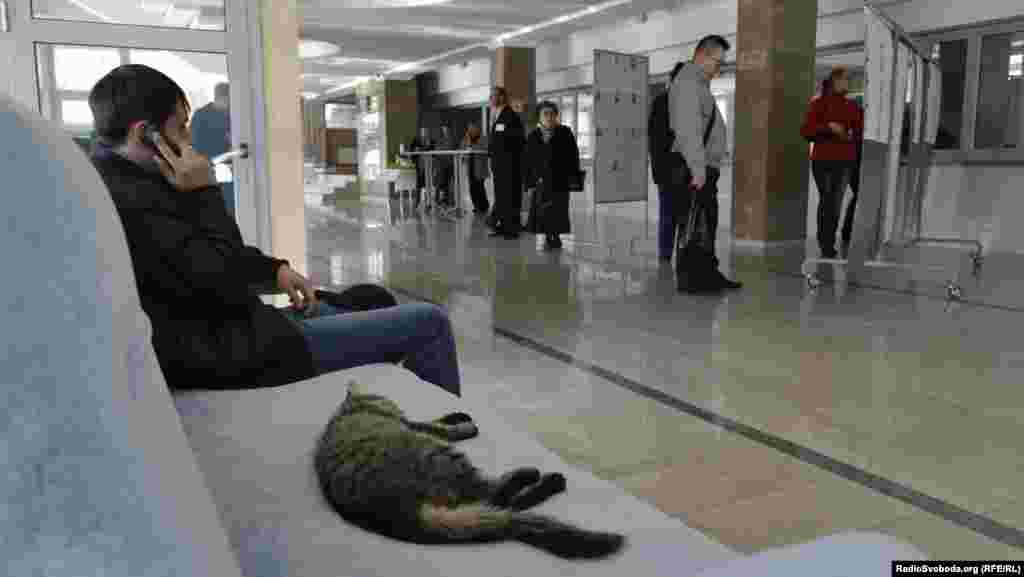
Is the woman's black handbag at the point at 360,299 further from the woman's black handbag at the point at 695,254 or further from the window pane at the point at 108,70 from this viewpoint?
the woman's black handbag at the point at 695,254

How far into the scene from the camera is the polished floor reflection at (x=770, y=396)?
6.03 ft

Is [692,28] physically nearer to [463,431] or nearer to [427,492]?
[463,431]

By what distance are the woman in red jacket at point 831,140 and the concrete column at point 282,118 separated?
3670 millimetres

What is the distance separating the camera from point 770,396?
2.72 meters

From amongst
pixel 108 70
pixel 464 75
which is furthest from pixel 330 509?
pixel 464 75

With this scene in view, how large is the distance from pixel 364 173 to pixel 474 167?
785 centimetres

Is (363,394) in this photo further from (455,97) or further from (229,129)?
(455,97)

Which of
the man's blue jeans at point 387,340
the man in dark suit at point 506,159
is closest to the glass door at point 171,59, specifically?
the man's blue jeans at point 387,340

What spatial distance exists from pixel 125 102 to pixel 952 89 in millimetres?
7475

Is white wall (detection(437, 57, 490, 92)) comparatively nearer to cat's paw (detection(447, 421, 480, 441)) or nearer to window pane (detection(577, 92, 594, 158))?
window pane (detection(577, 92, 594, 158))

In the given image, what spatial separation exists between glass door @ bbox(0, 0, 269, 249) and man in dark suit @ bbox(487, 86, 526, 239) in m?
4.79

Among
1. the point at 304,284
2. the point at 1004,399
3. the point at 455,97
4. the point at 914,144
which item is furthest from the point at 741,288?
the point at 455,97

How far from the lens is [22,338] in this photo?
1.35 ft

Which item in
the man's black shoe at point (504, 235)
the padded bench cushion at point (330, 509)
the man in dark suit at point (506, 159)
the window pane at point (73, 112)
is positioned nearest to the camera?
the padded bench cushion at point (330, 509)
